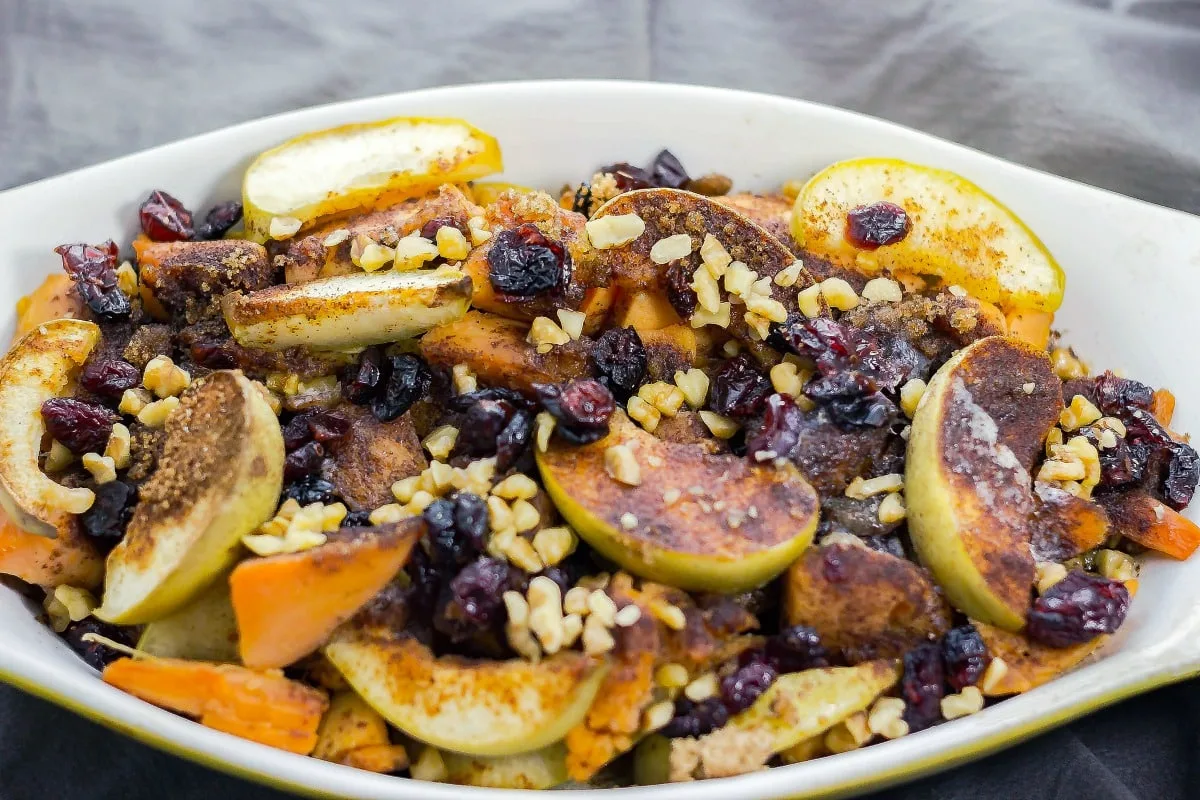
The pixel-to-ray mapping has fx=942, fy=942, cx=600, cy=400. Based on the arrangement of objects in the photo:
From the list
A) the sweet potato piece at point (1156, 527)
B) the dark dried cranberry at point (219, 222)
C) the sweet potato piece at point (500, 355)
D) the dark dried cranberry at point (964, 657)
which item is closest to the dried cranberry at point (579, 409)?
the sweet potato piece at point (500, 355)

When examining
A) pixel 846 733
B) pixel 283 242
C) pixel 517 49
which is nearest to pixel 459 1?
pixel 517 49

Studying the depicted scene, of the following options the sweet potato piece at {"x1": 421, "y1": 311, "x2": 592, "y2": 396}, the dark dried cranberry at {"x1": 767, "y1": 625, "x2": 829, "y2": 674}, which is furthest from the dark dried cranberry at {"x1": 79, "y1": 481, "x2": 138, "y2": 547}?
the dark dried cranberry at {"x1": 767, "y1": 625, "x2": 829, "y2": 674}

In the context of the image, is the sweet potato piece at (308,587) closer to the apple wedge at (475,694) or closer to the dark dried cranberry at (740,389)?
the apple wedge at (475,694)

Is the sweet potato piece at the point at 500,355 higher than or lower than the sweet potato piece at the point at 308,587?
higher

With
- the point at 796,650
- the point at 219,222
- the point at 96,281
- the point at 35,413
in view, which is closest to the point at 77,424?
the point at 35,413

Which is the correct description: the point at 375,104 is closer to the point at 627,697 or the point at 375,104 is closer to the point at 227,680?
the point at 227,680

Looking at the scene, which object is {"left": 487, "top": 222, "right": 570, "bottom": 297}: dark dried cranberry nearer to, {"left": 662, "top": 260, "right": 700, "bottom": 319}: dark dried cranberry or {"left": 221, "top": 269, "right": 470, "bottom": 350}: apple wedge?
{"left": 221, "top": 269, "right": 470, "bottom": 350}: apple wedge
